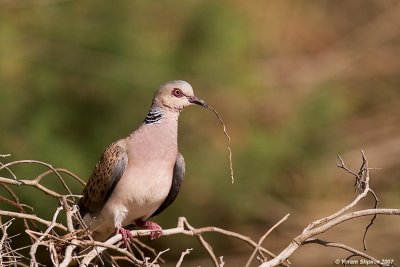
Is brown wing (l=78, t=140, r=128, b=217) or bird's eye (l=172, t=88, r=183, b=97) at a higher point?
bird's eye (l=172, t=88, r=183, b=97)

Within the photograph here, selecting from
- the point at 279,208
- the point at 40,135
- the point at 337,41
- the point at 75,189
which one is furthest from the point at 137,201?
the point at 337,41

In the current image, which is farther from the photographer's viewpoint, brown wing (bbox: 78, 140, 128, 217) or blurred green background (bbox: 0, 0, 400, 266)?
blurred green background (bbox: 0, 0, 400, 266)

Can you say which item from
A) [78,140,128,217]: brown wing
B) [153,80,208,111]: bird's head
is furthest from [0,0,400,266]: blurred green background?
[153,80,208,111]: bird's head

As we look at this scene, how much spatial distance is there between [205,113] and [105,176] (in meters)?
3.47

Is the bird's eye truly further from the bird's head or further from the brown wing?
the brown wing

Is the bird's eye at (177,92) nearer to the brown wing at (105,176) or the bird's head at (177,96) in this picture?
the bird's head at (177,96)

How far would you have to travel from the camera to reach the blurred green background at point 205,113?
6859 mm

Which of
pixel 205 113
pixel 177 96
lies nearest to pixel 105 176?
pixel 177 96

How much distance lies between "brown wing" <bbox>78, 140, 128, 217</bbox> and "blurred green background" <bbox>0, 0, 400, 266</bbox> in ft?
6.35

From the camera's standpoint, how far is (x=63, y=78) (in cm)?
704

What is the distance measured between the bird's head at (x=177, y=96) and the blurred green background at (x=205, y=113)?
2186mm

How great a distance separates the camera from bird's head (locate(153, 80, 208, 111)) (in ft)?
13.4

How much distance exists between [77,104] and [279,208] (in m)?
2.01

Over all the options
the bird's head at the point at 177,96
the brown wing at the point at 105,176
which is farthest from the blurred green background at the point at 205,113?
the bird's head at the point at 177,96
